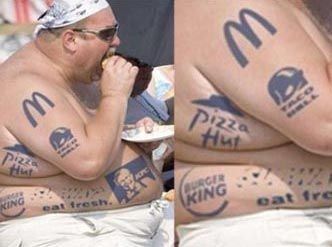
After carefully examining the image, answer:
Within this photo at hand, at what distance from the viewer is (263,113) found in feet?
5.12

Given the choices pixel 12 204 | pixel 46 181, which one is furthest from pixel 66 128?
pixel 12 204

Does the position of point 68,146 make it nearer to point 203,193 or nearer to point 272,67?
point 203,193

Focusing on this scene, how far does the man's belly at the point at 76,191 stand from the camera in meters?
2.24

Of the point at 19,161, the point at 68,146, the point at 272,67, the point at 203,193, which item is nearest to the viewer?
the point at 272,67

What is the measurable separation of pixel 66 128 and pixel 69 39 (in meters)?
0.32

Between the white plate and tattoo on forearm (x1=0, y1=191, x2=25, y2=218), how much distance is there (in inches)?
12.8

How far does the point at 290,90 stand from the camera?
1.55 m

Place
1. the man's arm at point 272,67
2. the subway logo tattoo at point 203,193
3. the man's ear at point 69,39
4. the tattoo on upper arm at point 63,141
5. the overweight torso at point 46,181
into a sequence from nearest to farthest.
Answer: the man's arm at point 272,67
the subway logo tattoo at point 203,193
the tattoo on upper arm at point 63,141
the overweight torso at point 46,181
the man's ear at point 69,39

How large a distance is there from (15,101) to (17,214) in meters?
0.31

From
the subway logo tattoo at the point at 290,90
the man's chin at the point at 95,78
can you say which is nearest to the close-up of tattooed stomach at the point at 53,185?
the man's chin at the point at 95,78

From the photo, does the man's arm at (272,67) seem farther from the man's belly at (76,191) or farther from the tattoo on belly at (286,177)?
the man's belly at (76,191)

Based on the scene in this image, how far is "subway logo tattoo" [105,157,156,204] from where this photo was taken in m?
2.26

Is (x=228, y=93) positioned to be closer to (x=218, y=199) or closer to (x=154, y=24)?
(x=218, y=199)

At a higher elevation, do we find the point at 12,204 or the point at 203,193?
the point at 203,193
